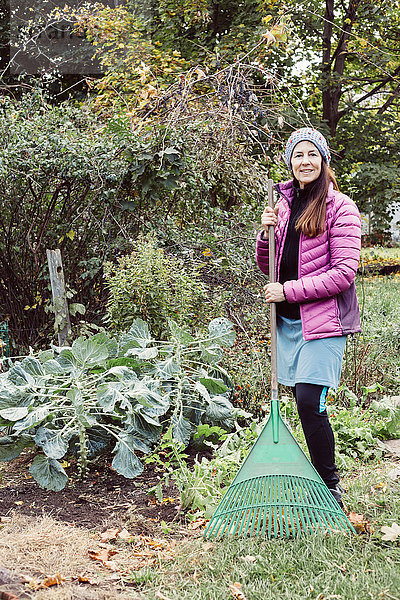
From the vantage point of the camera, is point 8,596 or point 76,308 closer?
point 8,596

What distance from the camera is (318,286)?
9.20 feet

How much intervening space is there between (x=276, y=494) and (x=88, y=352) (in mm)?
1685

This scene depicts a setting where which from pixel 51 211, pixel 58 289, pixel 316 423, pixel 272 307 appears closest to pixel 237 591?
pixel 316 423

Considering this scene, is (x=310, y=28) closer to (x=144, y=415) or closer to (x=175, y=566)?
(x=144, y=415)

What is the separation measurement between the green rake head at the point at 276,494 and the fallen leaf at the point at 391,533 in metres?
0.14

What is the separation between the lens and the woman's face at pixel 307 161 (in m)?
2.97

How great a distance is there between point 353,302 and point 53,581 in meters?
1.77

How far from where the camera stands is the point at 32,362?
4027mm

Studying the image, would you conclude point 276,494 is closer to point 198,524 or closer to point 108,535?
point 198,524

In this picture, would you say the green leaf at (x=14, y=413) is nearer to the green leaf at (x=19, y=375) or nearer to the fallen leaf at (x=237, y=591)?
the green leaf at (x=19, y=375)

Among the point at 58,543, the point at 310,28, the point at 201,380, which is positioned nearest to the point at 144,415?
the point at 201,380

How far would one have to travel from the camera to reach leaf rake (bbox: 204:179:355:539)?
8.80 feet

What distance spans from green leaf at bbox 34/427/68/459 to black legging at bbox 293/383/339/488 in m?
1.42

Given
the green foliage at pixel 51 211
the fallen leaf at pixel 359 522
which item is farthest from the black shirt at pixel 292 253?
the green foliage at pixel 51 211
